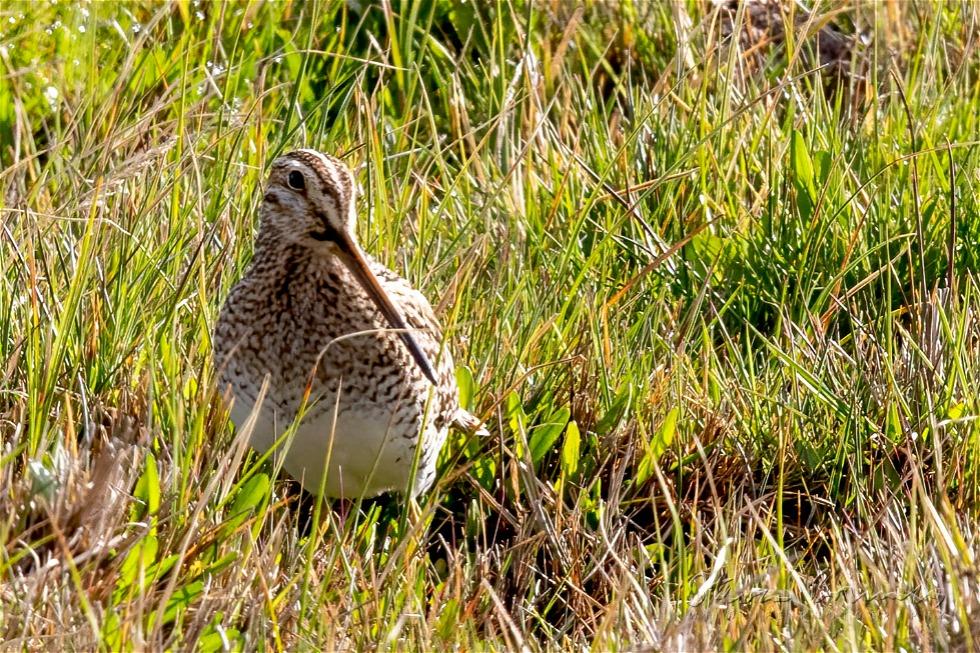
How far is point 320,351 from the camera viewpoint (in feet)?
11.5

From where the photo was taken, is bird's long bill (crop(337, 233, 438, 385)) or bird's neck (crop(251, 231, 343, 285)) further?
bird's neck (crop(251, 231, 343, 285))

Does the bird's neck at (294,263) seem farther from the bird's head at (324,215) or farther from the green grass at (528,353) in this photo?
the green grass at (528,353)

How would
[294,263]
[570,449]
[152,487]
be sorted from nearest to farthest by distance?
[152,487] → [294,263] → [570,449]

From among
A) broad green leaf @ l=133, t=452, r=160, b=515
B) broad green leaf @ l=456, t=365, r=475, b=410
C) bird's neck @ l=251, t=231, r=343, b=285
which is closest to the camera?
broad green leaf @ l=133, t=452, r=160, b=515

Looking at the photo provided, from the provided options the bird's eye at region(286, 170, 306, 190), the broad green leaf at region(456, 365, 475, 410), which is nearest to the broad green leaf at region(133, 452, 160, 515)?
the bird's eye at region(286, 170, 306, 190)

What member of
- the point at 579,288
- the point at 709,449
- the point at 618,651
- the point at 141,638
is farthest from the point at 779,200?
the point at 141,638

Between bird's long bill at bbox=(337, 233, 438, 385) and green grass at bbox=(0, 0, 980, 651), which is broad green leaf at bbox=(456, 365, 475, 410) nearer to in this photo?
green grass at bbox=(0, 0, 980, 651)

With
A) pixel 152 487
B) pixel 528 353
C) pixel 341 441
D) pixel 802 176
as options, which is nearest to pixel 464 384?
pixel 528 353

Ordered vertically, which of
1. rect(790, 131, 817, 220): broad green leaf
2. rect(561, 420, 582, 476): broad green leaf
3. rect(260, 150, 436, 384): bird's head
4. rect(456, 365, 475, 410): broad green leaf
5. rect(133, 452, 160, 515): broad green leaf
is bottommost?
rect(561, 420, 582, 476): broad green leaf

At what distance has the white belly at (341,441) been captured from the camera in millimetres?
3477

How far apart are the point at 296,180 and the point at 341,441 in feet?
1.91

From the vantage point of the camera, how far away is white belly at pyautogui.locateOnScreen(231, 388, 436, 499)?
11.4 feet

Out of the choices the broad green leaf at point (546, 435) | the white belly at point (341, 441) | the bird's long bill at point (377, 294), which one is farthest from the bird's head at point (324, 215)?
the broad green leaf at point (546, 435)

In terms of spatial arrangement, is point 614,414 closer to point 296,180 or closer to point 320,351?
point 320,351
